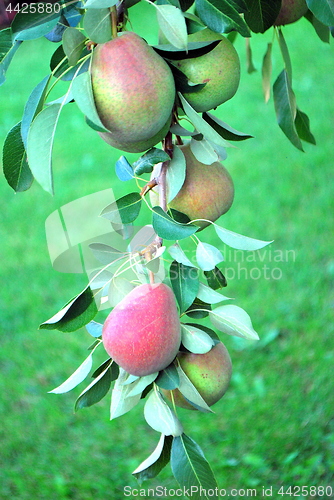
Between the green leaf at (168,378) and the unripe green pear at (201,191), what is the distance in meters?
0.22

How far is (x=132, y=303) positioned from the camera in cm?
72

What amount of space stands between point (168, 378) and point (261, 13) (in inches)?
21.4

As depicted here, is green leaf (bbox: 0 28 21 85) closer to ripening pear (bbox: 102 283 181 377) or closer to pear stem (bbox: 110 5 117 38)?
pear stem (bbox: 110 5 117 38)

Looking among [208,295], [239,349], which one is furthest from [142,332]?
[239,349]

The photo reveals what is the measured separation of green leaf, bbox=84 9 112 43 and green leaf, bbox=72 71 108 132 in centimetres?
4

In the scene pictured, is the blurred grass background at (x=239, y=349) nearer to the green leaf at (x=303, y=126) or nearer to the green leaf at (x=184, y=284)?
the green leaf at (x=303, y=126)

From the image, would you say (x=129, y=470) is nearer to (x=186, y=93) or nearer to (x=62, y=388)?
(x=62, y=388)

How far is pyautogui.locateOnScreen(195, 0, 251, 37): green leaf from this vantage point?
687mm

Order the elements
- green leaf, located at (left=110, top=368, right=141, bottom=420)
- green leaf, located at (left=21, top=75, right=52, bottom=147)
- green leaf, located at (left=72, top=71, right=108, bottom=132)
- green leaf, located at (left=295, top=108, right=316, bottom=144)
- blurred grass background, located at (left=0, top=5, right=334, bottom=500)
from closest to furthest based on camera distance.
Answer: green leaf, located at (left=72, top=71, right=108, bottom=132), green leaf, located at (left=21, top=75, right=52, bottom=147), green leaf, located at (left=110, top=368, right=141, bottom=420), green leaf, located at (left=295, top=108, right=316, bottom=144), blurred grass background, located at (left=0, top=5, right=334, bottom=500)

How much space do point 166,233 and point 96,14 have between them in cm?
26

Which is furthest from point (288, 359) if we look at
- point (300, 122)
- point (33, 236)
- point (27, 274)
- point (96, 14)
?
point (96, 14)

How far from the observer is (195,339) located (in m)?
0.77

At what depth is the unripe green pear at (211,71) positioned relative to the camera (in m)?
0.73

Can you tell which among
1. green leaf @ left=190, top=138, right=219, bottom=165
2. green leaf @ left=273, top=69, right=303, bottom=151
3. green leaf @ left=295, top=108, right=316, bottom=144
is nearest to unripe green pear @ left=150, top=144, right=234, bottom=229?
green leaf @ left=190, top=138, right=219, bottom=165
